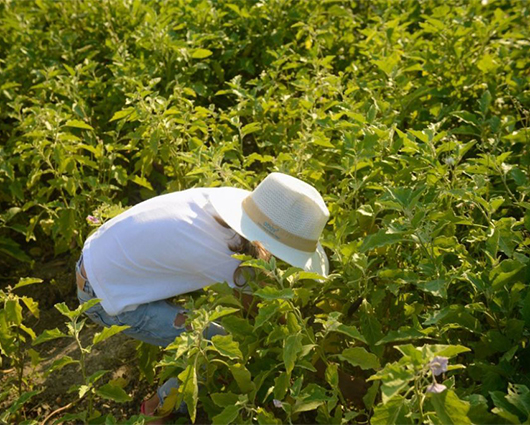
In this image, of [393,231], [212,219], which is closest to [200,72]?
[212,219]

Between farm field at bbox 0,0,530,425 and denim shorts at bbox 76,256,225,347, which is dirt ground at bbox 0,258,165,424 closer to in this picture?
farm field at bbox 0,0,530,425

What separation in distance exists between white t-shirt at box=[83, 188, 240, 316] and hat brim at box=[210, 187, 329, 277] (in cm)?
6

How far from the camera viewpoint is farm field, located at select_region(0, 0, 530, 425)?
2.26 meters

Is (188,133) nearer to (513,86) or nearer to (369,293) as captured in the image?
(369,293)

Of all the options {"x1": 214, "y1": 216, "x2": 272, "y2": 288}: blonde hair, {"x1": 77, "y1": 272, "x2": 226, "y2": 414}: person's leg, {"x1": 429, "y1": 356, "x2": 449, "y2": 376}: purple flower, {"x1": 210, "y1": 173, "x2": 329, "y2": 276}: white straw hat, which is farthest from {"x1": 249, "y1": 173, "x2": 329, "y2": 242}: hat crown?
{"x1": 429, "y1": 356, "x2": 449, "y2": 376}: purple flower

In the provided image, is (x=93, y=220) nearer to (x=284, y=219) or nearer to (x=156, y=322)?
(x=156, y=322)

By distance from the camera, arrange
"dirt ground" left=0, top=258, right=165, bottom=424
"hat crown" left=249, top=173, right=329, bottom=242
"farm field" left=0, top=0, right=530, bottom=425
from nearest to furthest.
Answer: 1. "farm field" left=0, top=0, right=530, bottom=425
2. "hat crown" left=249, top=173, right=329, bottom=242
3. "dirt ground" left=0, top=258, right=165, bottom=424

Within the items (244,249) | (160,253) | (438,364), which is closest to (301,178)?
(244,249)

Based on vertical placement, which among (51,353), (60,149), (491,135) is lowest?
(51,353)

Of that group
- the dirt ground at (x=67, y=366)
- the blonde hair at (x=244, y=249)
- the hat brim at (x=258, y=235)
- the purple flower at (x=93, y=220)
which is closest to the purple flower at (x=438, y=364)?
the hat brim at (x=258, y=235)

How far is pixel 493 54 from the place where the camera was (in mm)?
4137

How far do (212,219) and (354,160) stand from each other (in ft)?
2.15

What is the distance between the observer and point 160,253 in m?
2.49

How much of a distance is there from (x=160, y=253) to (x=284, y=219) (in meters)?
0.43
